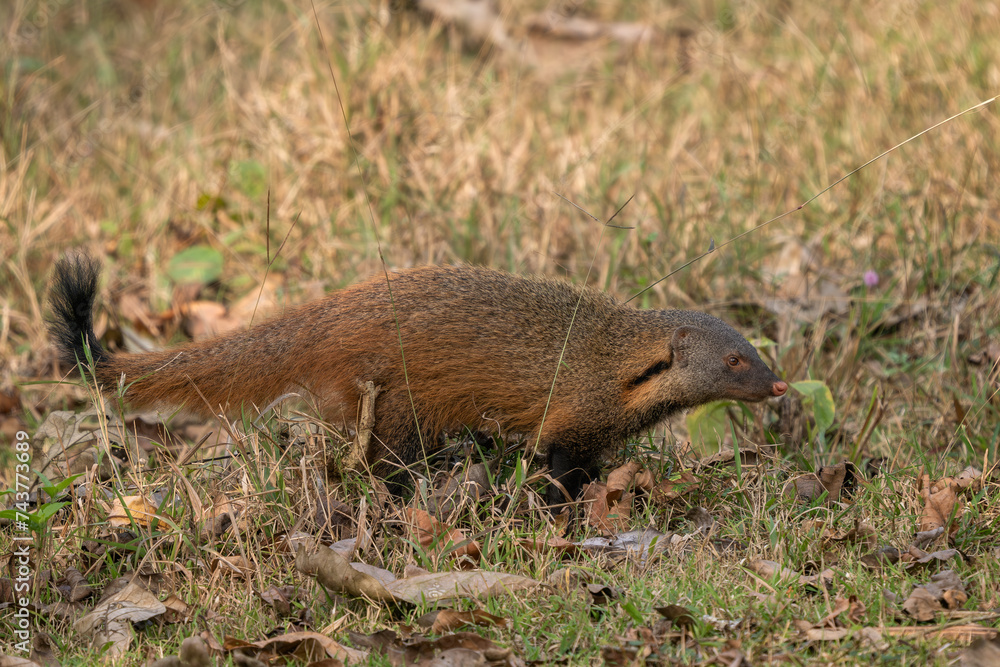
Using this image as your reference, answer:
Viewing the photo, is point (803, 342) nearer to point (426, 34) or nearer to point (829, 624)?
point (829, 624)

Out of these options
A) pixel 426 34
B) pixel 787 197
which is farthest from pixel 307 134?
pixel 787 197

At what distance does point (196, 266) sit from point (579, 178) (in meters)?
2.43

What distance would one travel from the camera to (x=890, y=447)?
13.7ft

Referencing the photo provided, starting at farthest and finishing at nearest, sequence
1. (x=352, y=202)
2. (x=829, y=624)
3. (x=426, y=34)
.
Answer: (x=426, y=34) → (x=352, y=202) → (x=829, y=624)

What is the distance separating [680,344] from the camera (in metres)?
3.73

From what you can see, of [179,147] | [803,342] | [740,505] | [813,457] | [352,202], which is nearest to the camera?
[740,505]

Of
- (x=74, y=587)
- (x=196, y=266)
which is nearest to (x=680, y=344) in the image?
(x=74, y=587)

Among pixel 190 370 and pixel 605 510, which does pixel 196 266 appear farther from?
pixel 605 510

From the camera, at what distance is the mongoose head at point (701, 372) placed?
3.70 meters

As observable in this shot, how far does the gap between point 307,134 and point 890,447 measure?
397 centimetres

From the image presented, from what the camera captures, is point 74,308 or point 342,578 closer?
point 342,578

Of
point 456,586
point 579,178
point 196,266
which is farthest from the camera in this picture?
point 579,178

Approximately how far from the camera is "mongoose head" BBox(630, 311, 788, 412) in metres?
3.70

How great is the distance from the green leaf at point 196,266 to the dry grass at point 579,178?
0.28ft
